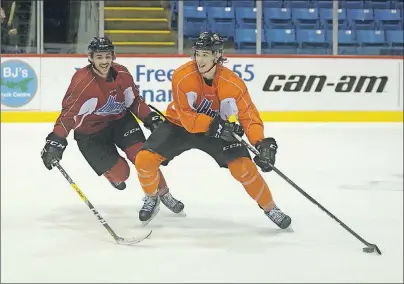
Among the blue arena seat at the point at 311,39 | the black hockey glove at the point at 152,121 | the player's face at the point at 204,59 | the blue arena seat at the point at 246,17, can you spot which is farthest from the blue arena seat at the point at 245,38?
the player's face at the point at 204,59

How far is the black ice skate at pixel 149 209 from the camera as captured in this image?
4.30ft

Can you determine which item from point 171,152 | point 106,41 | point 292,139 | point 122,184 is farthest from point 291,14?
point 292,139

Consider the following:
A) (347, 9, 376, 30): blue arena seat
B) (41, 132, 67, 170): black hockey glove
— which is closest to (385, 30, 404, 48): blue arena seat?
(347, 9, 376, 30): blue arena seat

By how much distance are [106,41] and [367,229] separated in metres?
1.01

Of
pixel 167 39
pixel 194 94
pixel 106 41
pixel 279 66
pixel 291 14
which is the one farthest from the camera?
pixel 279 66

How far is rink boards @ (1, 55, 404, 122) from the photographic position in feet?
4.72

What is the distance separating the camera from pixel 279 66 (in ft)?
9.43

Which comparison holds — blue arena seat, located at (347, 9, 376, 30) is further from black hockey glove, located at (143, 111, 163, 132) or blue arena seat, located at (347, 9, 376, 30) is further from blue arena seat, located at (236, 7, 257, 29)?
black hockey glove, located at (143, 111, 163, 132)

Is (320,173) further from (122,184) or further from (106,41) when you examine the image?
(106,41)

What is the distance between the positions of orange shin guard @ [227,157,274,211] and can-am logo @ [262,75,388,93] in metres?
0.97

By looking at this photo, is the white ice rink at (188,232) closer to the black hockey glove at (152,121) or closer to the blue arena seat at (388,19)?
the black hockey glove at (152,121)

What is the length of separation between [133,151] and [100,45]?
39cm

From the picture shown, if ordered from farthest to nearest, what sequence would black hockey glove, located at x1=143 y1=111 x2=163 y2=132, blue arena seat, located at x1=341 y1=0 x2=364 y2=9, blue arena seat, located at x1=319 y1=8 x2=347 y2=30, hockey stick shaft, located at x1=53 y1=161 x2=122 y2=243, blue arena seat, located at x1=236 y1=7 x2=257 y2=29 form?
blue arena seat, located at x1=341 y1=0 x2=364 y2=9
blue arena seat, located at x1=319 y1=8 x2=347 y2=30
blue arena seat, located at x1=236 y1=7 x2=257 y2=29
hockey stick shaft, located at x1=53 y1=161 x2=122 y2=243
black hockey glove, located at x1=143 y1=111 x2=163 y2=132

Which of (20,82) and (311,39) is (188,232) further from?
(311,39)
